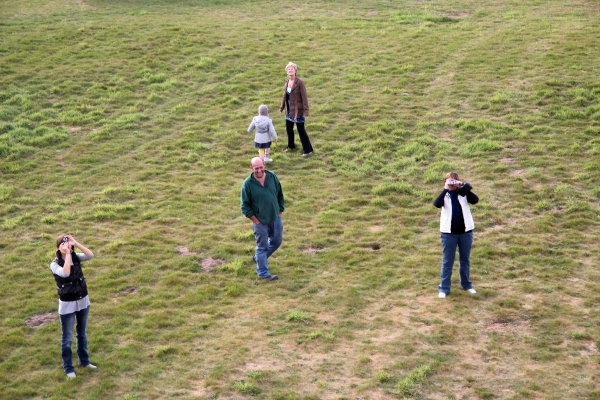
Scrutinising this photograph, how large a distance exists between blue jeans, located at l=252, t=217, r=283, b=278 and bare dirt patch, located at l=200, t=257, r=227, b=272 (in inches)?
46.1

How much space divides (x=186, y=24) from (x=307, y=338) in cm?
2552

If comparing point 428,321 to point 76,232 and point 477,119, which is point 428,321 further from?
point 477,119

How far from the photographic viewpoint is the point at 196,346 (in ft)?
44.9

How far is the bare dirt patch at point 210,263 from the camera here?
16788mm

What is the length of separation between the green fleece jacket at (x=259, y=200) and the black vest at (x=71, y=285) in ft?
12.0

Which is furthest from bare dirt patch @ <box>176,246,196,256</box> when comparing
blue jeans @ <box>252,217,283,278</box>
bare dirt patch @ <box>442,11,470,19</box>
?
bare dirt patch @ <box>442,11,470,19</box>

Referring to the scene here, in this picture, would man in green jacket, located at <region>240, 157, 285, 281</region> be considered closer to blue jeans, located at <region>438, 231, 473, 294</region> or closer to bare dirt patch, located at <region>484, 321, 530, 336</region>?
blue jeans, located at <region>438, 231, 473, 294</region>

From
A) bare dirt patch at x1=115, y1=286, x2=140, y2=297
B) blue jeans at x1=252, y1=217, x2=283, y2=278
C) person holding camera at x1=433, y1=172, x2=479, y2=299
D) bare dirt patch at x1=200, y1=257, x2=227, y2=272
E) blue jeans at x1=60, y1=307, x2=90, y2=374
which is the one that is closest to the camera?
blue jeans at x1=60, y1=307, x2=90, y2=374

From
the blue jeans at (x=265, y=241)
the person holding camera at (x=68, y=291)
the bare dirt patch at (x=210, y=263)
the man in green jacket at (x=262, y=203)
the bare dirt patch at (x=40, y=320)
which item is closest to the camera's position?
the person holding camera at (x=68, y=291)

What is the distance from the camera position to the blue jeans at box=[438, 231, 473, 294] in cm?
1454

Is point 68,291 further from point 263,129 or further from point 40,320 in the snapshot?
point 263,129

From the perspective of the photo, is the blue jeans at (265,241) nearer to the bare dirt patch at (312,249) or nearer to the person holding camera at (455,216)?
the bare dirt patch at (312,249)

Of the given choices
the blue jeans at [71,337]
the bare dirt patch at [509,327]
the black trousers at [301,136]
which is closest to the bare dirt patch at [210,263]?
the blue jeans at [71,337]

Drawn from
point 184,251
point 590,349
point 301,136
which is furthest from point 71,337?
point 301,136
